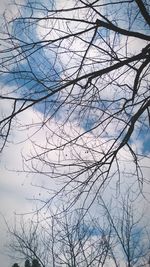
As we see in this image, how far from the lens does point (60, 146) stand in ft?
14.1

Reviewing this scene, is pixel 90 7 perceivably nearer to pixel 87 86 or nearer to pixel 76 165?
pixel 87 86

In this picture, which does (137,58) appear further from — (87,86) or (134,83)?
(87,86)

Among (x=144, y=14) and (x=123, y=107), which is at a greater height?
(x=144, y=14)

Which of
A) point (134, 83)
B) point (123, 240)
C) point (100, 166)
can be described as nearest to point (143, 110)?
point (134, 83)

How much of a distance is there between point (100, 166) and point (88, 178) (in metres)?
0.25

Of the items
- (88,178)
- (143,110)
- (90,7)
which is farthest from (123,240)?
(90,7)

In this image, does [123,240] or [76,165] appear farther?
[123,240]

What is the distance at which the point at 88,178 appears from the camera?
452cm

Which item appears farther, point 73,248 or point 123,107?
point 73,248

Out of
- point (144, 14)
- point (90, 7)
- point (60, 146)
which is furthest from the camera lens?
point (60, 146)

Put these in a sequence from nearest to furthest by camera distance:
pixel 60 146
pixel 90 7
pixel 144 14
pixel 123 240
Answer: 1. pixel 144 14
2. pixel 90 7
3. pixel 60 146
4. pixel 123 240

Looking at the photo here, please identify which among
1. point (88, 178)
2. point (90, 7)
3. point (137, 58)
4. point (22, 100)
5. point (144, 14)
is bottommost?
point (88, 178)

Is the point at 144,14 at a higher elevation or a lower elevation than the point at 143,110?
higher

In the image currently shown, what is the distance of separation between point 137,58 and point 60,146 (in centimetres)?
151
